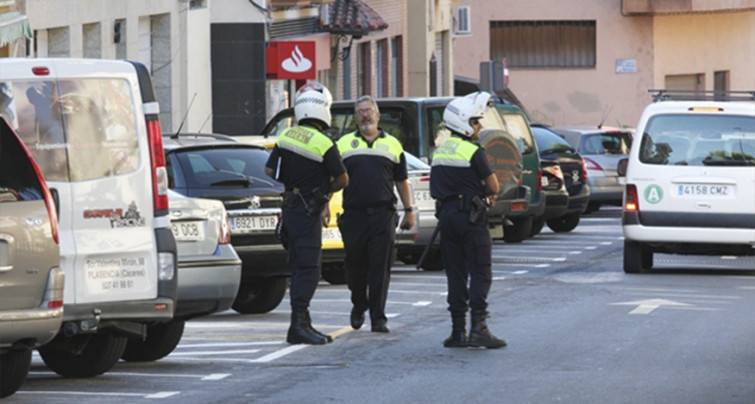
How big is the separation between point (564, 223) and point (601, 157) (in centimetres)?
316

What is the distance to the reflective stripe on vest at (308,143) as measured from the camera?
43.7 ft

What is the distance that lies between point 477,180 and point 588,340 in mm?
1344

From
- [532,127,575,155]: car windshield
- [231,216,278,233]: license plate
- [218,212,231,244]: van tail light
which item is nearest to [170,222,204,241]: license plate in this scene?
[218,212,231,244]: van tail light

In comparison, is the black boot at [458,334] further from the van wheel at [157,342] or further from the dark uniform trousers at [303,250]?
the van wheel at [157,342]

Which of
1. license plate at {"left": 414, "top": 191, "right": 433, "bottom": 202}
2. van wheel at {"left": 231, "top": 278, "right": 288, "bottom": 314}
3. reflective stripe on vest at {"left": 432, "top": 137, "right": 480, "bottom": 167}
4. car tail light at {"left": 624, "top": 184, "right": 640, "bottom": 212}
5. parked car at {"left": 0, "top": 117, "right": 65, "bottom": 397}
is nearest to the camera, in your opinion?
parked car at {"left": 0, "top": 117, "right": 65, "bottom": 397}

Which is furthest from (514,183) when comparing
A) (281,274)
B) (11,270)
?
(11,270)

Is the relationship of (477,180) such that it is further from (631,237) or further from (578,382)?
(631,237)

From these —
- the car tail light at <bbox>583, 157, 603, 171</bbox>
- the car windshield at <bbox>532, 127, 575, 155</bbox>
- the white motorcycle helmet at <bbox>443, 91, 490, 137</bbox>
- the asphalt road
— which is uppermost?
the white motorcycle helmet at <bbox>443, 91, 490, 137</bbox>

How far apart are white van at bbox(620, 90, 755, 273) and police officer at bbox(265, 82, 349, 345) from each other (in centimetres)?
681

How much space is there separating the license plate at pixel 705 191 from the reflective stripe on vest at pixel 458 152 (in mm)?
6614

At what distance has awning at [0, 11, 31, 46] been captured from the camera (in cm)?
1938

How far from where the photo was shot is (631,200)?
19.7m

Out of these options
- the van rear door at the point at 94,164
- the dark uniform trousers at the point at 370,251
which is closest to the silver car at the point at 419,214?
the dark uniform trousers at the point at 370,251

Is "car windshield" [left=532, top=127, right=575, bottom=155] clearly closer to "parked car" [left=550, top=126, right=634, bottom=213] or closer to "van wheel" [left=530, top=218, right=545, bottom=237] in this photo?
"van wheel" [left=530, top=218, right=545, bottom=237]
